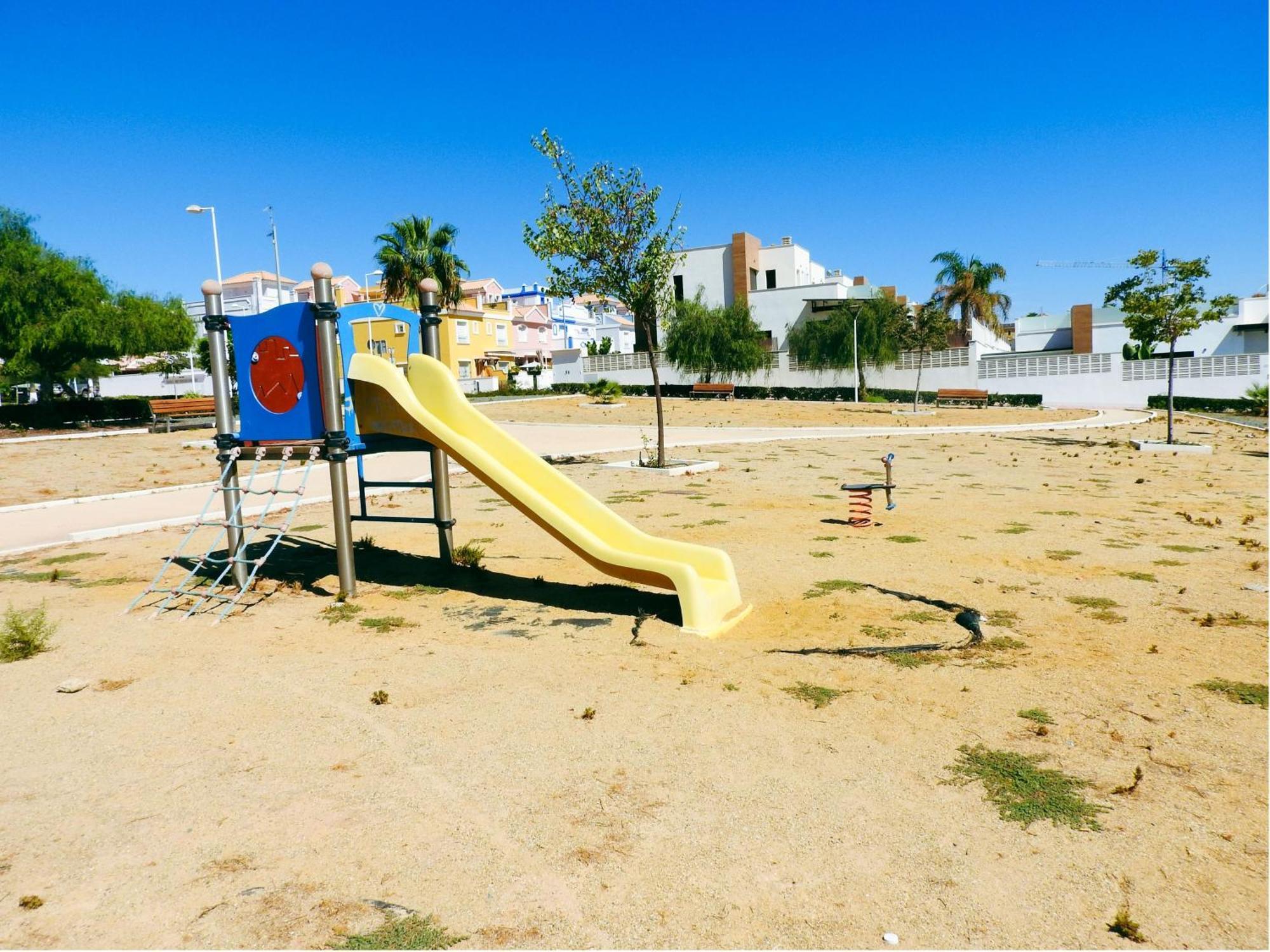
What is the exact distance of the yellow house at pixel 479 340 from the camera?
65.6 meters

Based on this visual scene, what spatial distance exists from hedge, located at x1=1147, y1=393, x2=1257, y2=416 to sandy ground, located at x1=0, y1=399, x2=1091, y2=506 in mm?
6984

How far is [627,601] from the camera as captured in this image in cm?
765

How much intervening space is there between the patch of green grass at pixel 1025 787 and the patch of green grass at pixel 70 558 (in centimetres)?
1023

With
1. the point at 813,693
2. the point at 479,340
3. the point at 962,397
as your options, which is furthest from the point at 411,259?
the point at 813,693

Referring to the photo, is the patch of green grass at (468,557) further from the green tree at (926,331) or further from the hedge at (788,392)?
the hedge at (788,392)

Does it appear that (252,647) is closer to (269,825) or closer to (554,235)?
(269,825)

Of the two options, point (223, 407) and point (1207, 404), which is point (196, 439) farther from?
point (1207, 404)

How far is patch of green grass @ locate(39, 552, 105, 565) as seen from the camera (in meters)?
9.85

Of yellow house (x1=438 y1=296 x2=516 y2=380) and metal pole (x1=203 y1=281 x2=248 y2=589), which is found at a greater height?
yellow house (x1=438 y1=296 x2=516 y2=380)

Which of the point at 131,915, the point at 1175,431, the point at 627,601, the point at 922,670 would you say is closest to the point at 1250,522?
the point at 922,670

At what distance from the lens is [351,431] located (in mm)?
8258

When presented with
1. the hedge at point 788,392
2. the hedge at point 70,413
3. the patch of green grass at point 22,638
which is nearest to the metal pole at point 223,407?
the patch of green grass at point 22,638

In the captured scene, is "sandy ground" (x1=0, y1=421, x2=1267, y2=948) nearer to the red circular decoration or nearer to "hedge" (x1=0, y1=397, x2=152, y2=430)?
the red circular decoration

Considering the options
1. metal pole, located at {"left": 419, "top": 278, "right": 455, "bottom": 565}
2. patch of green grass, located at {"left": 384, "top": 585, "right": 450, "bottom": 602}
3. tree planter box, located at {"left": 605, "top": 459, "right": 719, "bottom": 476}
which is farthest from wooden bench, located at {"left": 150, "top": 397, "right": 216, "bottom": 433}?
patch of green grass, located at {"left": 384, "top": 585, "right": 450, "bottom": 602}
